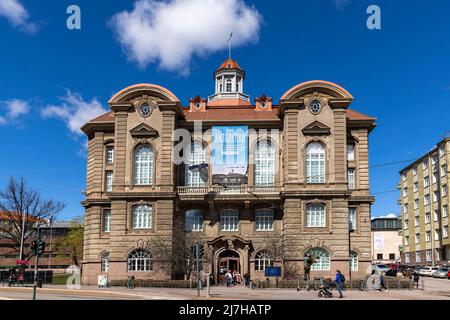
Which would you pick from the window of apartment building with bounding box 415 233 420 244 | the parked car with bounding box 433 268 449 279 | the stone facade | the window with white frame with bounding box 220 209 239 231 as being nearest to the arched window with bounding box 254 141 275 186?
the stone facade

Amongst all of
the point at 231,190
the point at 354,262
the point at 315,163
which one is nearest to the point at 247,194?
the point at 231,190

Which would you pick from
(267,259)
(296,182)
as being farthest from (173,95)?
(267,259)

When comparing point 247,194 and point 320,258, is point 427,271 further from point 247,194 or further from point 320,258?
point 247,194

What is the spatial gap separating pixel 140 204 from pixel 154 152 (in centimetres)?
510

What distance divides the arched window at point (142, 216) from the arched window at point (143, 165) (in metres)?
2.39

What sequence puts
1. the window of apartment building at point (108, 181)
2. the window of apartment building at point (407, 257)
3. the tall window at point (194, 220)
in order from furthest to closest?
the window of apartment building at point (407, 257) < the window of apartment building at point (108, 181) < the tall window at point (194, 220)

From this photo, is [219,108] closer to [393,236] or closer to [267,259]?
[267,259]

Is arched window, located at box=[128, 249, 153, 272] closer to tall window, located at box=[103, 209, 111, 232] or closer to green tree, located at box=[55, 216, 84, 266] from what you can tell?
tall window, located at box=[103, 209, 111, 232]

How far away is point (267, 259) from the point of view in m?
51.0

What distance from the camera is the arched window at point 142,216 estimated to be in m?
50.3

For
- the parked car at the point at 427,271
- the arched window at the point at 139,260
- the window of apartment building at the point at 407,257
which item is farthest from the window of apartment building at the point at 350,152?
the window of apartment building at the point at 407,257

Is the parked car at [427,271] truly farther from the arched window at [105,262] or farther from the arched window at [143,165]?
the arched window at [105,262]

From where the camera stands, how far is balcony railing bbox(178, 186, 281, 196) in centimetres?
5094

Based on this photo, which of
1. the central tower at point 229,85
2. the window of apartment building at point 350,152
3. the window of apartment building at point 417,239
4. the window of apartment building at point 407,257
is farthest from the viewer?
the window of apartment building at point 407,257
